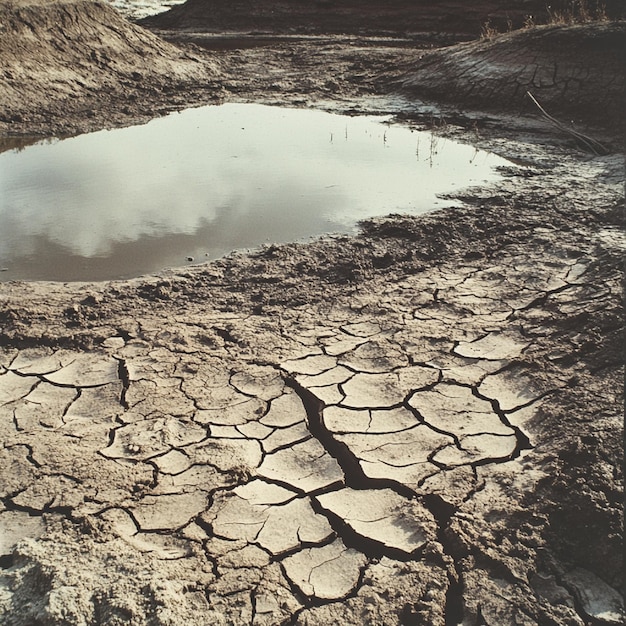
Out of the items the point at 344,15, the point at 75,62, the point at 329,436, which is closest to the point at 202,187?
the point at 329,436

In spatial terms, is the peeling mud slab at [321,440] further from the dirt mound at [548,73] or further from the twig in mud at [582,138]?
the dirt mound at [548,73]

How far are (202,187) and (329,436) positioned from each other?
4090mm

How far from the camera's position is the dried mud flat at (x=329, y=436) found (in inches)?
93.4

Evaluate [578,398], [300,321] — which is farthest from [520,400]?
[300,321]

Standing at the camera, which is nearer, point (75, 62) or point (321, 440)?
point (321, 440)

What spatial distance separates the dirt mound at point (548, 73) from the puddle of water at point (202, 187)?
62.0 inches

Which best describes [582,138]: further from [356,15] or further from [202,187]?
[356,15]

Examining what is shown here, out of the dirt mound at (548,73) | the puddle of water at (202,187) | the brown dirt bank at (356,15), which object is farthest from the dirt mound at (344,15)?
the puddle of water at (202,187)

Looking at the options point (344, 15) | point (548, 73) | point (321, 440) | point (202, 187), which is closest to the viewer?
point (321, 440)

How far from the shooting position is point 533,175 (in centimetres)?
682

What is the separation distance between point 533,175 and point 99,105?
6.44 meters

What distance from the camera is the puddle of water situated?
210 inches

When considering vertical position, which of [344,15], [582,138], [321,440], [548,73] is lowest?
[321,440]

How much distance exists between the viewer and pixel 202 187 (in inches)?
262
